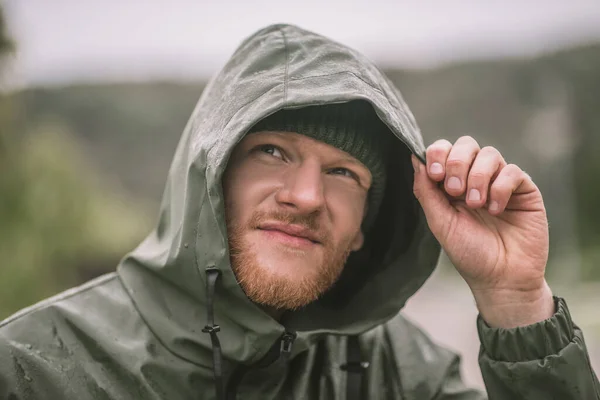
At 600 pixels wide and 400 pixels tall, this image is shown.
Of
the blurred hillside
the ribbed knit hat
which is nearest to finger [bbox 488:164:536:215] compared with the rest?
the ribbed knit hat

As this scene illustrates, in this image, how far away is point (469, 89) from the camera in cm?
3278

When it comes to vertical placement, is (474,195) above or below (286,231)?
above

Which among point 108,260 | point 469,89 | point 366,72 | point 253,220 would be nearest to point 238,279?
point 253,220

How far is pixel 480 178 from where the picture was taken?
203 centimetres

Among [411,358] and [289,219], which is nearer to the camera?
[289,219]

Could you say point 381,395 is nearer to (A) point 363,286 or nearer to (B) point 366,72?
(A) point 363,286

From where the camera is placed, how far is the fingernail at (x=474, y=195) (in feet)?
6.68

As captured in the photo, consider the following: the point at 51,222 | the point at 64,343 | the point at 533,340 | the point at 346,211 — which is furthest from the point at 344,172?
the point at 51,222

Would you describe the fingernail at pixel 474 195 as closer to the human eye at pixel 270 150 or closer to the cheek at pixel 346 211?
the cheek at pixel 346 211

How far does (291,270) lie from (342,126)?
0.56m

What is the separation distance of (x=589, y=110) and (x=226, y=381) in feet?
101

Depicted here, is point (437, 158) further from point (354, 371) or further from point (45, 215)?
point (45, 215)

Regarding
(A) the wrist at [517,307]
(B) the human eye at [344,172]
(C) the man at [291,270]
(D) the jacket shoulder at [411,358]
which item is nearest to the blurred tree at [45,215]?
(C) the man at [291,270]

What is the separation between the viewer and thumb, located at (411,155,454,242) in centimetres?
223
